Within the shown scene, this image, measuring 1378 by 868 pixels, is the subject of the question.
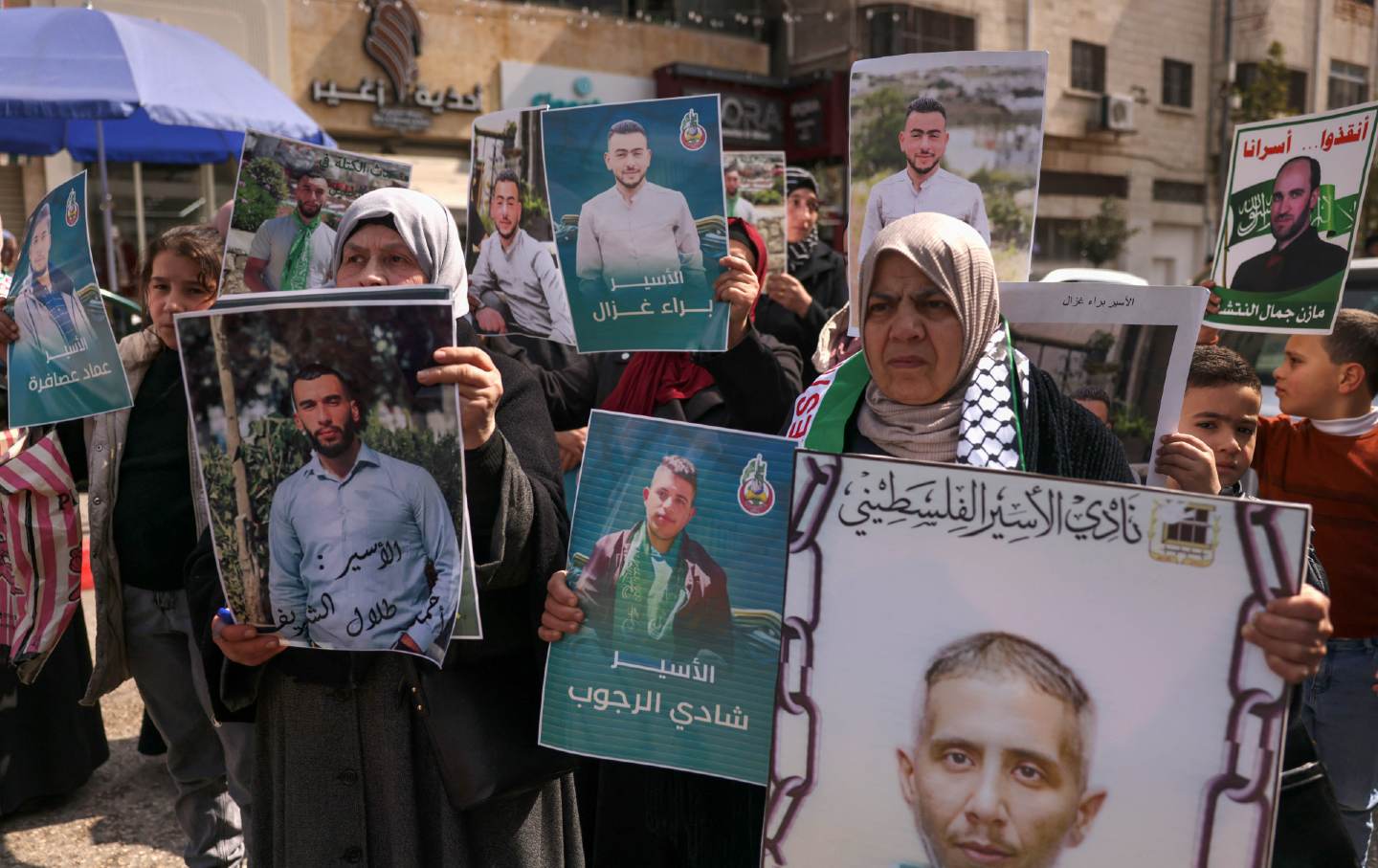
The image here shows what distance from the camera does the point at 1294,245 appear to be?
10.3 feet

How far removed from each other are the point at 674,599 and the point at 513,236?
5.16 feet

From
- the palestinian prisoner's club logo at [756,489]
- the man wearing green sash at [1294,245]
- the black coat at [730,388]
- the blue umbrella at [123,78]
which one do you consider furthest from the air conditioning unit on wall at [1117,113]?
the palestinian prisoner's club logo at [756,489]

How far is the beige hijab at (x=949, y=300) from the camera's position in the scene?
6.08ft

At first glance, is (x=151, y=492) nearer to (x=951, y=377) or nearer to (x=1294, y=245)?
(x=951, y=377)

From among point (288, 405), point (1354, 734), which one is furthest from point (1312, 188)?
point (288, 405)

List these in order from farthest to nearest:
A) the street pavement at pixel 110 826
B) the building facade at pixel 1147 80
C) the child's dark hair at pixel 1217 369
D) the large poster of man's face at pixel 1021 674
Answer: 1. the building facade at pixel 1147 80
2. the street pavement at pixel 110 826
3. the child's dark hair at pixel 1217 369
4. the large poster of man's face at pixel 1021 674

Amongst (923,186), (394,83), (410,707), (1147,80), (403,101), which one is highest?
(1147,80)

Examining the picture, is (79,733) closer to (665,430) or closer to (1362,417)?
(665,430)

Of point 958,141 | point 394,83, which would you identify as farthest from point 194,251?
point 394,83

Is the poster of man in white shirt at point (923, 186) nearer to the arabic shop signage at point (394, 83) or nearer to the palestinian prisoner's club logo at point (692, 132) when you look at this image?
the palestinian prisoner's club logo at point (692, 132)

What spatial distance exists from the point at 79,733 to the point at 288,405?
2934mm

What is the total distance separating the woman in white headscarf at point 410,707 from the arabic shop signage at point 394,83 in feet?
43.5

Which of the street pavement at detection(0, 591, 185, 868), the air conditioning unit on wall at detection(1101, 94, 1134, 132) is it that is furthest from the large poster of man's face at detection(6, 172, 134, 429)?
the air conditioning unit on wall at detection(1101, 94, 1134, 132)

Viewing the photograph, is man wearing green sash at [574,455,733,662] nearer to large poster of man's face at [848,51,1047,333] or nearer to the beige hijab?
the beige hijab
